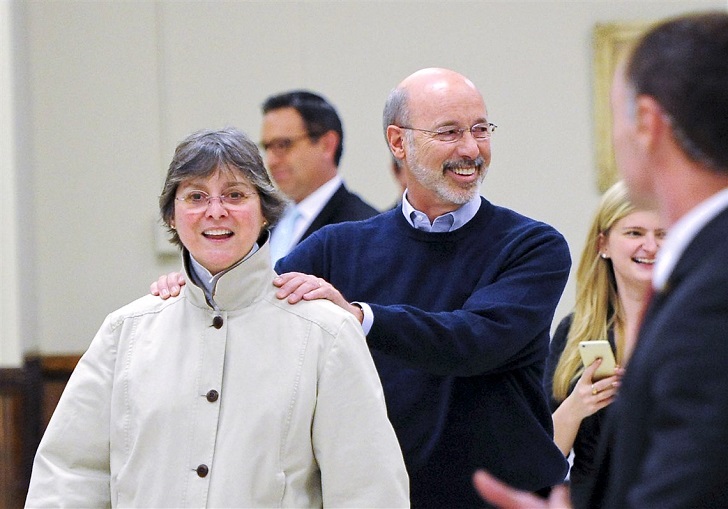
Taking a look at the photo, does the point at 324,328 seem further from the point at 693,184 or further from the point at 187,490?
the point at 693,184

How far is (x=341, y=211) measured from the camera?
479cm

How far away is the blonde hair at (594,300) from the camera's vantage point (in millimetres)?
3559

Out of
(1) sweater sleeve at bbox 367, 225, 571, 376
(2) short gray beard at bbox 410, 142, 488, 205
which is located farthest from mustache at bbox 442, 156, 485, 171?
(1) sweater sleeve at bbox 367, 225, 571, 376

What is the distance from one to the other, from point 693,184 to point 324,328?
1179 millimetres

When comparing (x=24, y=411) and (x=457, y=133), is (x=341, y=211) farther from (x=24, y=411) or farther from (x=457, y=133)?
(x=24, y=411)

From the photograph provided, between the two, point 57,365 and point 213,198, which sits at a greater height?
point 213,198

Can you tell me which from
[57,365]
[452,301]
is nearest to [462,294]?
[452,301]

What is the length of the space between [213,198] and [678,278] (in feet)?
4.40

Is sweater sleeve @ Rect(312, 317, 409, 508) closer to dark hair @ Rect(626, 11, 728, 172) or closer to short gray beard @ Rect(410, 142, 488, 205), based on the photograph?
short gray beard @ Rect(410, 142, 488, 205)

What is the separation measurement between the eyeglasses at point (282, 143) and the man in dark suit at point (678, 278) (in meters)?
3.53

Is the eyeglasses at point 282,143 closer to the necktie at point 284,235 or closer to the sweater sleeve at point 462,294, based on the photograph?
the necktie at point 284,235

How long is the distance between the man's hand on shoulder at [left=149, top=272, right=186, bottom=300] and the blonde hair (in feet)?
4.36

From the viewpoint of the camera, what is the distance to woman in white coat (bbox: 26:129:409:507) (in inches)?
98.2

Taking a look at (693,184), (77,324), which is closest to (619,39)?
(77,324)
